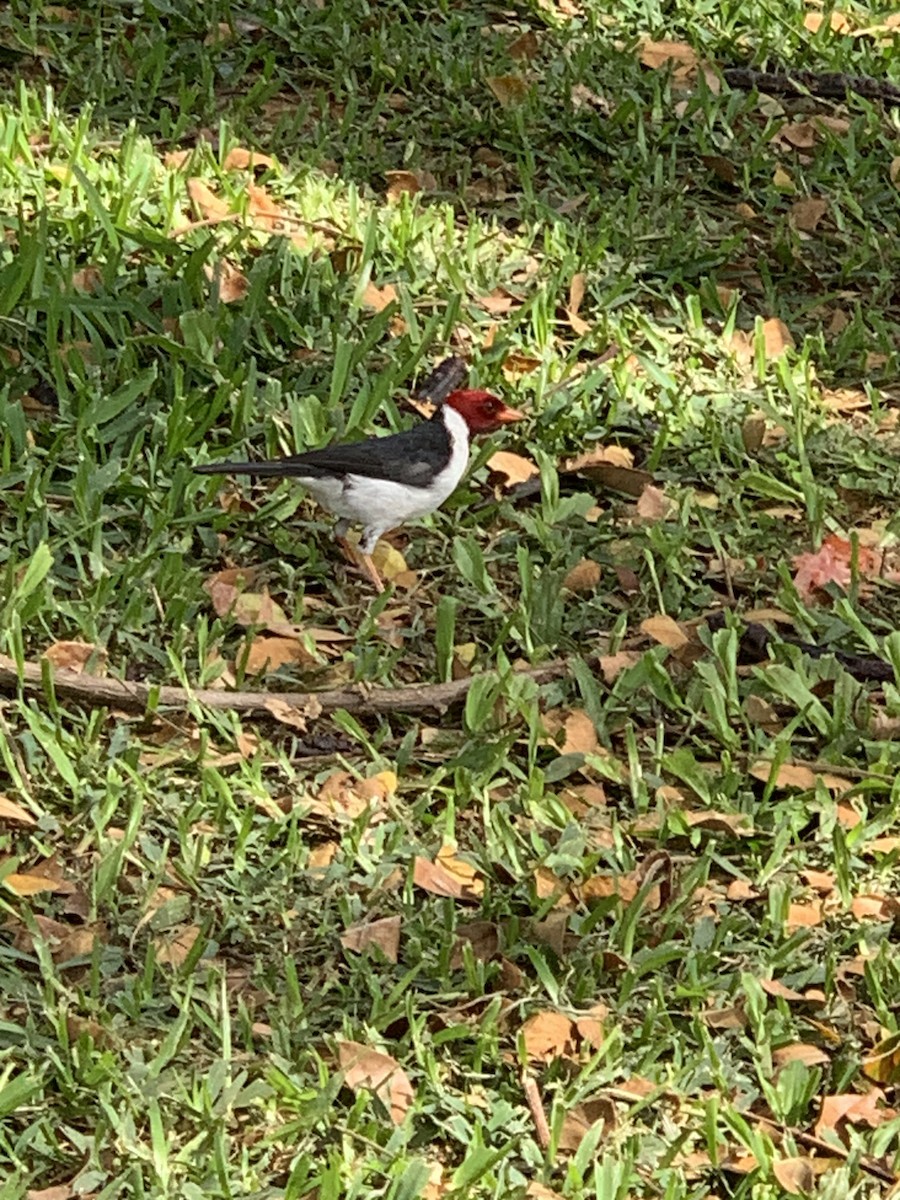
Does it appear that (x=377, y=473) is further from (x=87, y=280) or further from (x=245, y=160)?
(x=245, y=160)

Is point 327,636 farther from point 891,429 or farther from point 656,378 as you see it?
point 891,429

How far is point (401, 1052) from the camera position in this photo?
3.17 m

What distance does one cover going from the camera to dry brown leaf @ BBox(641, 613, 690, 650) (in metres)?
4.20

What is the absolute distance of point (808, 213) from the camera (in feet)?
19.6

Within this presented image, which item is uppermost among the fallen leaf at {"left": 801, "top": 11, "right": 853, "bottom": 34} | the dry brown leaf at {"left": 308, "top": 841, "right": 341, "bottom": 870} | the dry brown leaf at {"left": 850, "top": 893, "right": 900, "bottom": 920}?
the fallen leaf at {"left": 801, "top": 11, "right": 853, "bottom": 34}

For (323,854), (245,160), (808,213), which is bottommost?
(323,854)

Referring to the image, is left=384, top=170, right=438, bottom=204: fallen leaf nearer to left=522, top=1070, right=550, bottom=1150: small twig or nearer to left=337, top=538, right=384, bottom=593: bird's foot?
left=337, top=538, right=384, bottom=593: bird's foot

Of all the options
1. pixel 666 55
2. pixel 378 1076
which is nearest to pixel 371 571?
pixel 378 1076

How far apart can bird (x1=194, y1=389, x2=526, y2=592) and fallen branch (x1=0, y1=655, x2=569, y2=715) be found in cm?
40

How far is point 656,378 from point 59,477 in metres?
1.62

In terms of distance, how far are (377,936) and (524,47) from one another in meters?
3.92

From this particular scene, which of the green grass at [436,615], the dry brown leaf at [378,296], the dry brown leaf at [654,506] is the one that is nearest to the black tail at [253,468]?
the green grass at [436,615]

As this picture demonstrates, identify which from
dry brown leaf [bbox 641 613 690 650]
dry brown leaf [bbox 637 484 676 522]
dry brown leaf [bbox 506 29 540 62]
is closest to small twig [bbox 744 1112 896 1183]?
dry brown leaf [bbox 641 613 690 650]

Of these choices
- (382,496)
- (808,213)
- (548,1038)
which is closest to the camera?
(548,1038)
